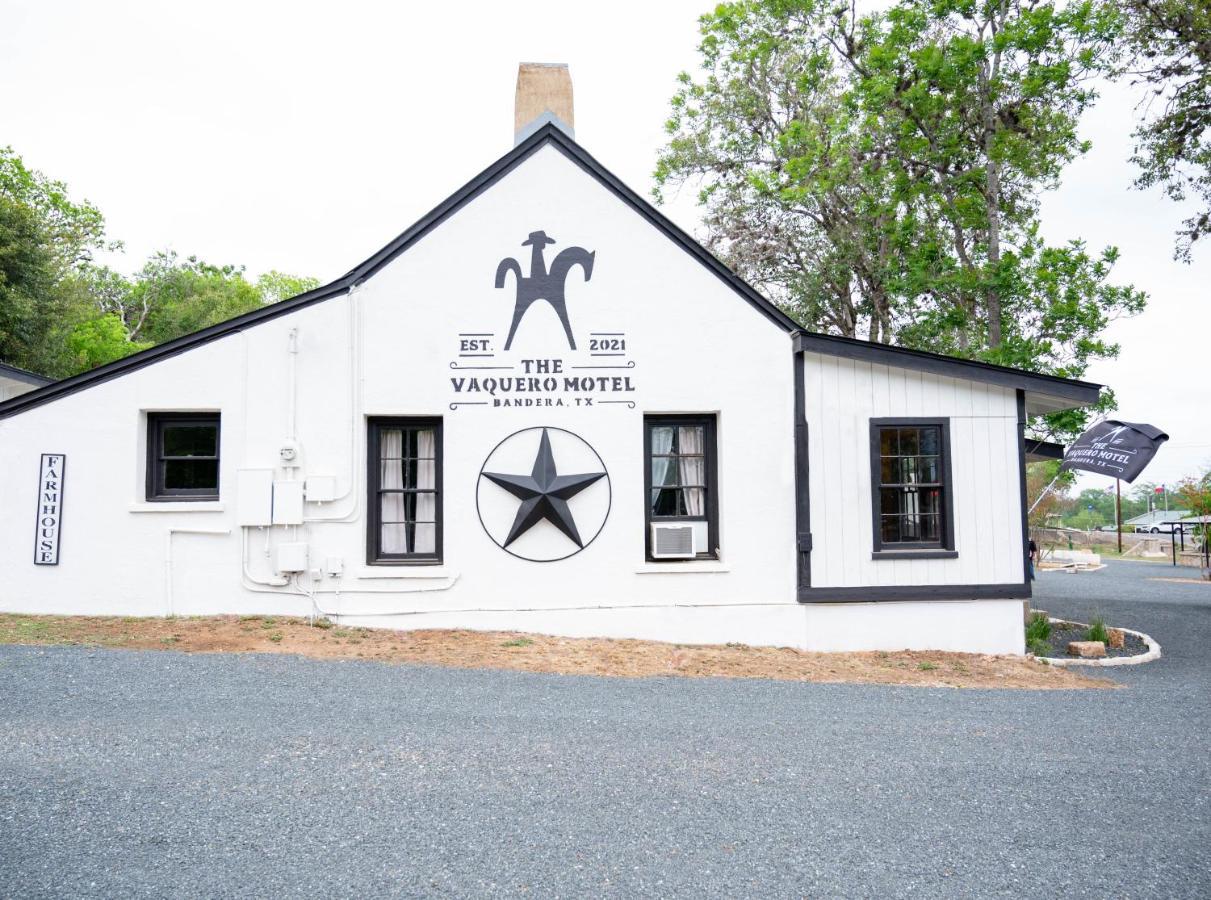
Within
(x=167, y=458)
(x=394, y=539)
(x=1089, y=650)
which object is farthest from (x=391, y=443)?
(x=1089, y=650)

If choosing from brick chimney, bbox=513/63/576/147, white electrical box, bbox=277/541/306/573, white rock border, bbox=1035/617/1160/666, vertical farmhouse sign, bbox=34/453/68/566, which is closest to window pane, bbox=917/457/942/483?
white rock border, bbox=1035/617/1160/666

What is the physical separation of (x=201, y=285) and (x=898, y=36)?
43053 millimetres

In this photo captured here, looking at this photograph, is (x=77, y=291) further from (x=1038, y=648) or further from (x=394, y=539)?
(x=1038, y=648)

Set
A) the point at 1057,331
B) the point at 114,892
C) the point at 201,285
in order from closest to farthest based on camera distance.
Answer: the point at 114,892 < the point at 1057,331 < the point at 201,285

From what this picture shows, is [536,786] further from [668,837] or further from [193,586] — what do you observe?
[193,586]

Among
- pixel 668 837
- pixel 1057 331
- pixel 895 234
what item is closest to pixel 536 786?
pixel 668 837

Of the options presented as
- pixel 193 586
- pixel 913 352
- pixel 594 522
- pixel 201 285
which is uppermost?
pixel 201 285

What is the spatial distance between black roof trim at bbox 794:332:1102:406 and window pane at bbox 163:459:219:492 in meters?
7.26

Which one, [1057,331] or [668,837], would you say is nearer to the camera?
[668,837]

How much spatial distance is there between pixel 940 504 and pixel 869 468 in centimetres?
101

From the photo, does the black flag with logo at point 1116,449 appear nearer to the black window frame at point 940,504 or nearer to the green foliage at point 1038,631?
the green foliage at point 1038,631

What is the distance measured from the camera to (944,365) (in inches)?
376

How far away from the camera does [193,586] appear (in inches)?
361

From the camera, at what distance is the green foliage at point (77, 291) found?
2353cm
